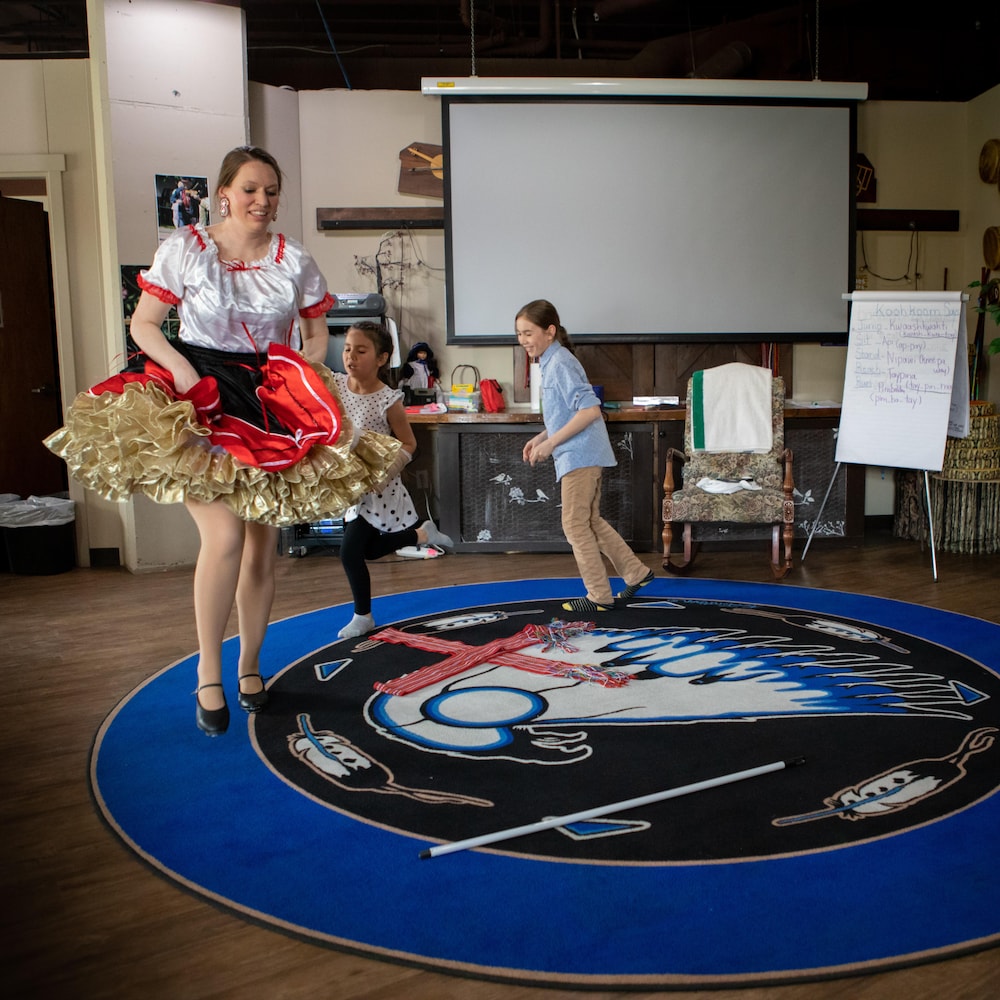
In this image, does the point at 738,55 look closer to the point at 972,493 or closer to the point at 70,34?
the point at 972,493

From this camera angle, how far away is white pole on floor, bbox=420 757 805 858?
196 centimetres

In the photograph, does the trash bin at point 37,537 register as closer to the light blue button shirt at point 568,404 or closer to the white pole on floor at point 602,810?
the light blue button shirt at point 568,404

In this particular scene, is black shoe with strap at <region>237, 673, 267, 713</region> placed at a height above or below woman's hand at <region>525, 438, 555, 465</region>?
below

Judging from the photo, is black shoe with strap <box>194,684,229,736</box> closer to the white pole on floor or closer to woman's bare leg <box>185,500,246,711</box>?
woman's bare leg <box>185,500,246,711</box>

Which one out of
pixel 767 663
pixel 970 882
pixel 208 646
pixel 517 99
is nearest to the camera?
pixel 970 882

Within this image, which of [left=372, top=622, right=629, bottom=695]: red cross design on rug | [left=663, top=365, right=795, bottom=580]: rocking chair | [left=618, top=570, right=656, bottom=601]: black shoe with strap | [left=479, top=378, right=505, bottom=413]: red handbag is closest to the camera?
[left=372, top=622, right=629, bottom=695]: red cross design on rug

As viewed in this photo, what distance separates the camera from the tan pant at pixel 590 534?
382 cm

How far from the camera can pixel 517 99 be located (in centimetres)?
561

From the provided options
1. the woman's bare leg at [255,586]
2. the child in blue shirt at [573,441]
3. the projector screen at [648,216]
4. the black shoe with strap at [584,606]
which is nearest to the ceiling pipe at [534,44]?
the projector screen at [648,216]

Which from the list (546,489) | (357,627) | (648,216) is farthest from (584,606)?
(648,216)

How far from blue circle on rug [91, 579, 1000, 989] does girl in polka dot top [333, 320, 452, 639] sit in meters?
0.34

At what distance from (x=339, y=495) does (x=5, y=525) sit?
3297mm

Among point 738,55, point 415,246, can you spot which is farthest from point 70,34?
point 738,55

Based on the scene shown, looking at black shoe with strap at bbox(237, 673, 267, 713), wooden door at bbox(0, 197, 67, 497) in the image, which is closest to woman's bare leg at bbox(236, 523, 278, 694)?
black shoe with strap at bbox(237, 673, 267, 713)
